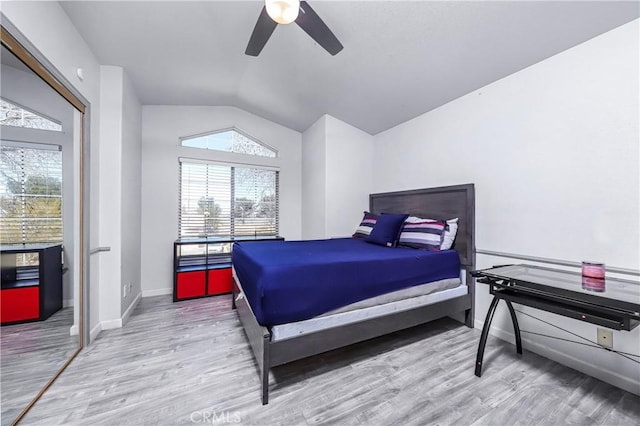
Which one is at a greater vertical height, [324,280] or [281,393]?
[324,280]

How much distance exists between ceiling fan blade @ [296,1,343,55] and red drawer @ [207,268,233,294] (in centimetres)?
311

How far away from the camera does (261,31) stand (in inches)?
69.1

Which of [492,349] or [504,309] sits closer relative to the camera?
[492,349]

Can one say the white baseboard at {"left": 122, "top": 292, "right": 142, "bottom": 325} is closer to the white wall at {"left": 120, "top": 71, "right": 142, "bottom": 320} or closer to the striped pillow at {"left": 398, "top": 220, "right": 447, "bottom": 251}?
the white wall at {"left": 120, "top": 71, "right": 142, "bottom": 320}

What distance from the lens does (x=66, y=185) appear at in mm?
1937

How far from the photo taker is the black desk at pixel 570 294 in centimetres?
131

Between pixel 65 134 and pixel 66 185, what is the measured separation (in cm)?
40

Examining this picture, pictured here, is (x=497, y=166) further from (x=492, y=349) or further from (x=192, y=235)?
(x=192, y=235)

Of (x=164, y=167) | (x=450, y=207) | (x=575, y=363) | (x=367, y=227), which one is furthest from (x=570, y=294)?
(x=164, y=167)

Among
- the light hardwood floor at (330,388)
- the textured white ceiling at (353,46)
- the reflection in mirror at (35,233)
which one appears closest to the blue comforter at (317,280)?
the light hardwood floor at (330,388)

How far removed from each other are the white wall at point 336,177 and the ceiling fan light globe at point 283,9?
2.29 m

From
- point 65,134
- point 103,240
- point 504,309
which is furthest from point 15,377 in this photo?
point 504,309

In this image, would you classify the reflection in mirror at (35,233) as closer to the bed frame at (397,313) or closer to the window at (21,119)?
the window at (21,119)

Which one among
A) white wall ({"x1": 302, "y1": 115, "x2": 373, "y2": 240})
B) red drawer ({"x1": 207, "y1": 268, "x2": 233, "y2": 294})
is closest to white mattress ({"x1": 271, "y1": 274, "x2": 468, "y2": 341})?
white wall ({"x1": 302, "y1": 115, "x2": 373, "y2": 240})
